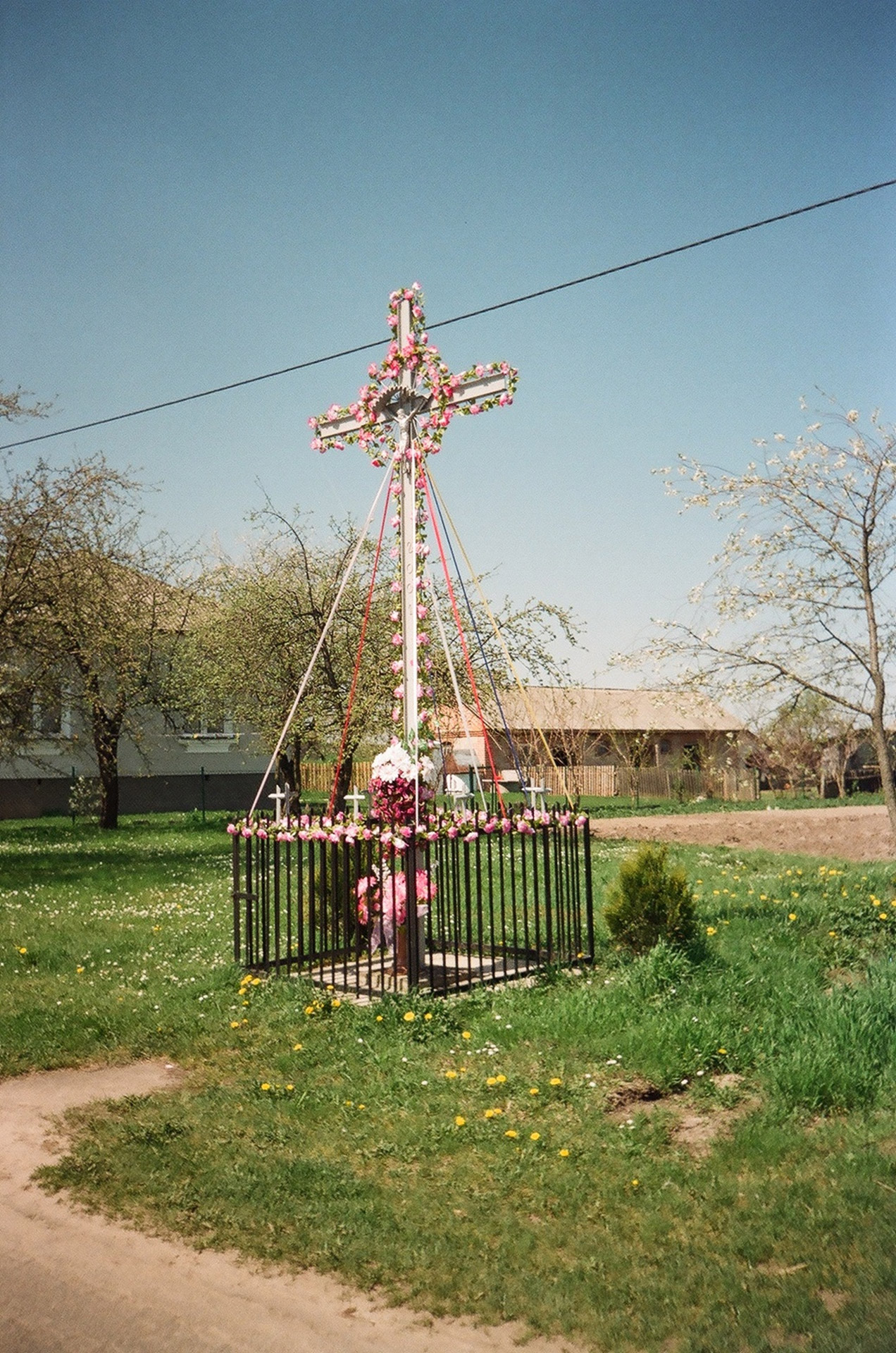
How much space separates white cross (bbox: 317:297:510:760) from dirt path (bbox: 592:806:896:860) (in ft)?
33.1

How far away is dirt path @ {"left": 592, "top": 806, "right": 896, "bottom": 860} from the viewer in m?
18.2

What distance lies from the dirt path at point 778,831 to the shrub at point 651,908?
8659 mm

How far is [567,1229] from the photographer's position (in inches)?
171

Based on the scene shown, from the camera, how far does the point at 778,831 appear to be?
2308 cm

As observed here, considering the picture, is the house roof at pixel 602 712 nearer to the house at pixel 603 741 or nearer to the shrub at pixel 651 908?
the house at pixel 603 741

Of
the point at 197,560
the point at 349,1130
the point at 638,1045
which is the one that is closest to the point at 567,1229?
the point at 349,1130

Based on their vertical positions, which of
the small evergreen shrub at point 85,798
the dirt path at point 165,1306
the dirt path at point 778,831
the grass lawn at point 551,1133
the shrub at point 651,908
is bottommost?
the dirt path at point 165,1306

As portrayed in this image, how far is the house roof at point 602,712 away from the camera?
1528 centimetres

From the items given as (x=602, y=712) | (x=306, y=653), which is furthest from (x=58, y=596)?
(x=602, y=712)

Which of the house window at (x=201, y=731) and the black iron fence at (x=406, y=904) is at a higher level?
the house window at (x=201, y=731)

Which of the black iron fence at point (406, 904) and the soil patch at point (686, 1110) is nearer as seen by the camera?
the soil patch at point (686, 1110)

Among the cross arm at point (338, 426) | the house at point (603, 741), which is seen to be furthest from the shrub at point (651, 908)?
the house at point (603, 741)

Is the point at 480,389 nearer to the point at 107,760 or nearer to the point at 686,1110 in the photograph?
the point at 686,1110

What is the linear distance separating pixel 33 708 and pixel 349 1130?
15290 mm
